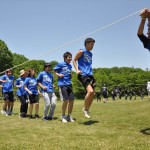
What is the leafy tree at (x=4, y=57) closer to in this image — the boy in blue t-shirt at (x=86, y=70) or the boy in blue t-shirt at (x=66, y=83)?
the boy in blue t-shirt at (x=66, y=83)

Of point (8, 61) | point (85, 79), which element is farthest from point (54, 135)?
point (8, 61)

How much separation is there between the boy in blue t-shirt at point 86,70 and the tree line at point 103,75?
70.5m

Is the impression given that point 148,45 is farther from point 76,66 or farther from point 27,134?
point 27,134

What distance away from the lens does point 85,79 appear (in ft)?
30.0

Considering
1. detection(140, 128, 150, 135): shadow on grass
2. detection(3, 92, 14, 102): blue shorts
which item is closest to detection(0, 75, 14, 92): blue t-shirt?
detection(3, 92, 14, 102): blue shorts

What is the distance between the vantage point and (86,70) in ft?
30.3

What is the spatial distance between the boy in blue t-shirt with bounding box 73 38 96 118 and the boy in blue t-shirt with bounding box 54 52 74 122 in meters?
1.33

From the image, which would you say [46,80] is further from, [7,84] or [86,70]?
[7,84]

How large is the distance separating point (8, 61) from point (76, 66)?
238ft

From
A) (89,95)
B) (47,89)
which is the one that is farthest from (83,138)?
(47,89)

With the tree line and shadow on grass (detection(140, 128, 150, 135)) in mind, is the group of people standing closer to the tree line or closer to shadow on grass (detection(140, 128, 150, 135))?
shadow on grass (detection(140, 128, 150, 135))

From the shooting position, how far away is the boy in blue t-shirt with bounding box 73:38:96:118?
904cm

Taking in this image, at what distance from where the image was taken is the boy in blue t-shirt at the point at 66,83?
34.6 feet

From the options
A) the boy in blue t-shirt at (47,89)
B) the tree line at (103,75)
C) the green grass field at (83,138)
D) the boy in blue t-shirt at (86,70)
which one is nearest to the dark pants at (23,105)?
the boy in blue t-shirt at (47,89)
